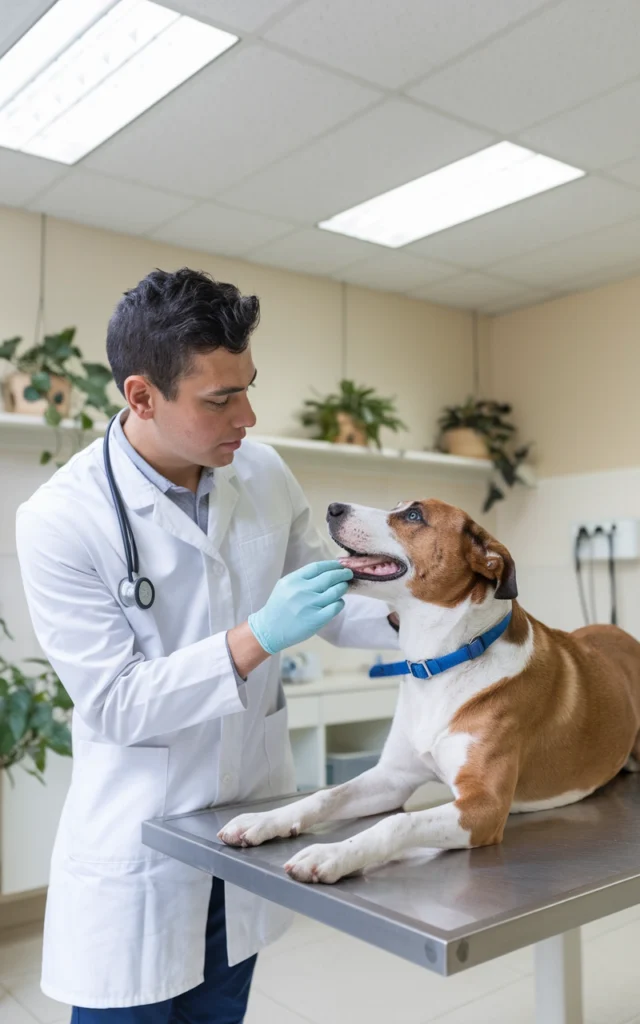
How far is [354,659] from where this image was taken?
4.49 meters

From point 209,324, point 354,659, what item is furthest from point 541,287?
point 209,324

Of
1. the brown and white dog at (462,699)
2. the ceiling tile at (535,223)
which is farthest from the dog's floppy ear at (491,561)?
the ceiling tile at (535,223)

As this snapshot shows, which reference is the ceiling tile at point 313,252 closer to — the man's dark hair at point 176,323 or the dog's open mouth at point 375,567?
the man's dark hair at point 176,323

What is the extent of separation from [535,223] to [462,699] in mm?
2876

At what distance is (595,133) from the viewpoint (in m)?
3.02

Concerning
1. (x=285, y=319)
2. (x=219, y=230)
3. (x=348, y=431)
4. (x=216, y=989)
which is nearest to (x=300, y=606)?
(x=216, y=989)

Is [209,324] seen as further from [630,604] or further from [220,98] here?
[630,604]

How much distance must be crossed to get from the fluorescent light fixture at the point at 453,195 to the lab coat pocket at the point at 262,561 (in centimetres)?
214

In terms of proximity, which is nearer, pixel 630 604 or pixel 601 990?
pixel 601 990

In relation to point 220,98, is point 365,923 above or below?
below

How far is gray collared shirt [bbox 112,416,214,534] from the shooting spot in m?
1.52

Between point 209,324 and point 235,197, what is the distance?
2.33 metres

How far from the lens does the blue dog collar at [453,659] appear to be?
4.51 ft

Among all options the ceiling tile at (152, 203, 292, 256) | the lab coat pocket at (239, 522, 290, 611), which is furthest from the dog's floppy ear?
the ceiling tile at (152, 203, 292, 256)
